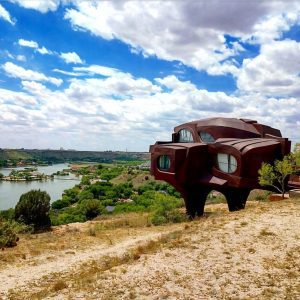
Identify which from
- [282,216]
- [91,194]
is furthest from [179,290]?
[91,194]

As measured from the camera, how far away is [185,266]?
488 inches

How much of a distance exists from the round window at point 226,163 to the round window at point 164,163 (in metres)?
4.22

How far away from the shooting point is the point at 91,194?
4087 inches

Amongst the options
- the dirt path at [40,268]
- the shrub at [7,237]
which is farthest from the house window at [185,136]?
the shrub at [7,237]

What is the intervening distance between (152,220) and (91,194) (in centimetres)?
7674

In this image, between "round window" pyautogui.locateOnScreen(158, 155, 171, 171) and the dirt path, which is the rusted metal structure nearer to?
"round window" pyautogui.locateOnScreen(158, 155, 171, 171)

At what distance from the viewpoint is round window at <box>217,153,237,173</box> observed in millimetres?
28516

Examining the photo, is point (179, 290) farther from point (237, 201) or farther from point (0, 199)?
point (0, 199)

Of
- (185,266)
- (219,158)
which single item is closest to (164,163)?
(219,158)

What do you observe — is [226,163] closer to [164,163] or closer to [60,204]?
[164,163]

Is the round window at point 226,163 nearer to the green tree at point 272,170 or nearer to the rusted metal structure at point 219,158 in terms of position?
the rusted metal structure at point 219,158

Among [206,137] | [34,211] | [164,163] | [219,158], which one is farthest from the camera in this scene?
[34,211]

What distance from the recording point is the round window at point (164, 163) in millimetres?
31016

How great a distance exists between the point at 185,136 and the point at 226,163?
303 inches
